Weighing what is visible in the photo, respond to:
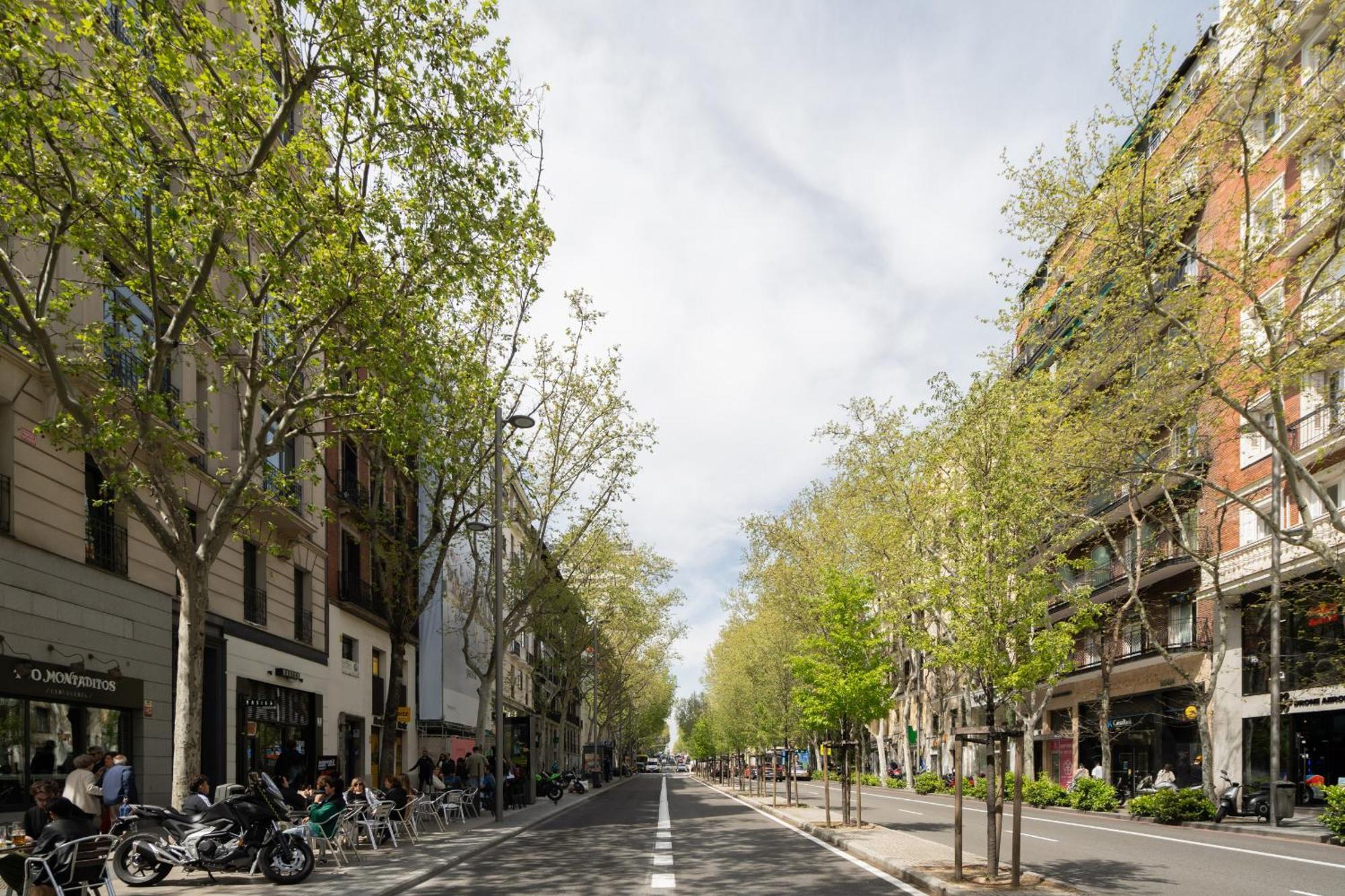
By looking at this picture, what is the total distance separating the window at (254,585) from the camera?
24.8 meters

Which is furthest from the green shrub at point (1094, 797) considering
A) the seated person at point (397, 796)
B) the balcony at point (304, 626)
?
the balcony at point (304, 626)

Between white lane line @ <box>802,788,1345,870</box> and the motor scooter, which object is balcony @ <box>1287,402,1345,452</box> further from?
white lane line @ <box>802,788,1345,870</box>

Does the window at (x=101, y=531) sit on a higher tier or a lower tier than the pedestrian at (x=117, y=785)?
higher

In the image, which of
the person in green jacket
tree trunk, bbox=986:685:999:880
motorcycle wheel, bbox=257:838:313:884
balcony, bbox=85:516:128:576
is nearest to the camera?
tree trunk, bbox=986:685:999:880

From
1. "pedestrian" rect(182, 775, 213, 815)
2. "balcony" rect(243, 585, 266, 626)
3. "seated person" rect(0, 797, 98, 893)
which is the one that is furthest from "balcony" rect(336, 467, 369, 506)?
"seated person" rect(0, 797, 98, 893)

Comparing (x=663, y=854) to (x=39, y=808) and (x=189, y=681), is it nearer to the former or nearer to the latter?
(x=189, y=681)

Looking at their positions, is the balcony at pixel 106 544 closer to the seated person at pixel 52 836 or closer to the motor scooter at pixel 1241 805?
the seated person at pixel 52 836

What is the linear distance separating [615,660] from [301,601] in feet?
138

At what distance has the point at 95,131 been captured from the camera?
12.2 m

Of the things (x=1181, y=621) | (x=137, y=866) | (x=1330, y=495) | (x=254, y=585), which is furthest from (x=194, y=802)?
(x=1181, y=621)

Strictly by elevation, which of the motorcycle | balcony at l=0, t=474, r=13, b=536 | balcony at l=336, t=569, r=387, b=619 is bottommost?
the motorcycle

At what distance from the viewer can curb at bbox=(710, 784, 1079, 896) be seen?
11773 millimetres

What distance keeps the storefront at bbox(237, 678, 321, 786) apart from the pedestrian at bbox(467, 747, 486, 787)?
452 centimetres

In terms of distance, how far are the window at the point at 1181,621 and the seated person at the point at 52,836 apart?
3388 cm
